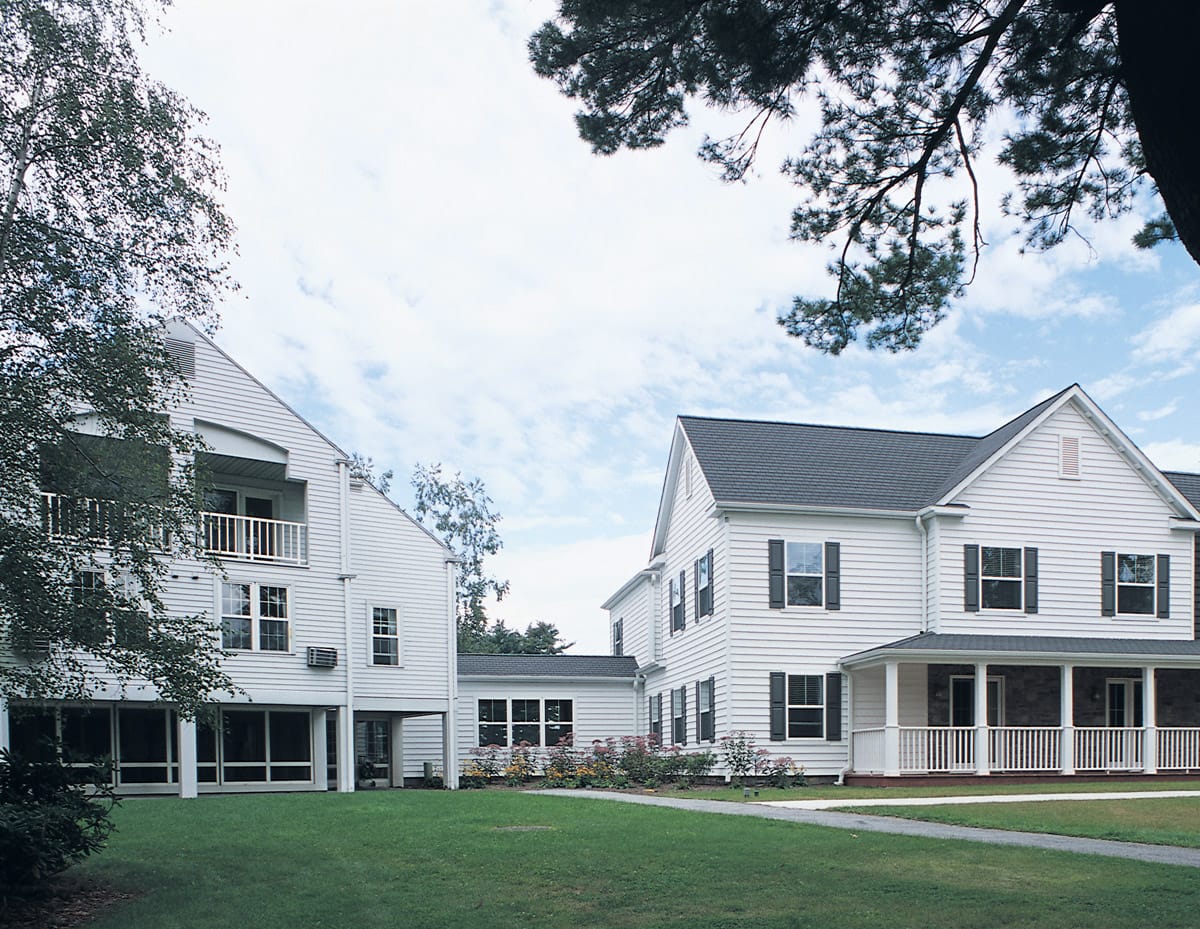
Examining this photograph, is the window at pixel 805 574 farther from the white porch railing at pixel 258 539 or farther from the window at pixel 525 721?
the white porch railing at pixel 258 539

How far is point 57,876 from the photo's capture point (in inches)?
384

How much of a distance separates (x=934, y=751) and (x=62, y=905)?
18.2 meters

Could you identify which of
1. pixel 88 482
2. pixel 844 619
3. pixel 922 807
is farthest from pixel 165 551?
pixel 844 619

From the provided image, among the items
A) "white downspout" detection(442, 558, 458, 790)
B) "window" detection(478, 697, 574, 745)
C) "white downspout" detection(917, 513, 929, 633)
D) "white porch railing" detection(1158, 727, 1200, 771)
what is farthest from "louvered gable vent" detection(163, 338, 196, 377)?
"white porch railing" detection(1158, 727, 1200, 771)

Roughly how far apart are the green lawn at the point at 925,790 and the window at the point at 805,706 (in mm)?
1685

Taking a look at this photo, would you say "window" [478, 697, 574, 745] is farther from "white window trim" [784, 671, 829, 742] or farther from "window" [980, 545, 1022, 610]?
"window" [980, 545, 1022, 610]

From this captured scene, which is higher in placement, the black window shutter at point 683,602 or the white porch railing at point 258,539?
the white porch railing at point 258,539

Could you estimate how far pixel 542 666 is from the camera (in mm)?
32562

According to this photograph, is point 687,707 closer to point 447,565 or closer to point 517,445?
point 447,565

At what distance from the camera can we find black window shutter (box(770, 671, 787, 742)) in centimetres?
2500

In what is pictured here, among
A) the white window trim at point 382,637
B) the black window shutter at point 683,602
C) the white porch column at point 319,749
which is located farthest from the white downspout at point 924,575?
the white porch column at point 319,749

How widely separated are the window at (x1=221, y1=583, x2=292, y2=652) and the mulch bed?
15407 mm

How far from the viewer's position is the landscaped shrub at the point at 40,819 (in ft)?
29.1

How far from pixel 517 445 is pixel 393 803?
24148 mm
